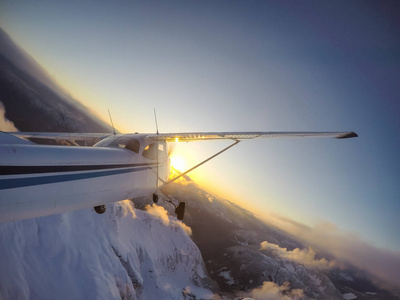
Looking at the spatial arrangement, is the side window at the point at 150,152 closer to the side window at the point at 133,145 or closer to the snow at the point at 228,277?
the side window at the point at 133,145

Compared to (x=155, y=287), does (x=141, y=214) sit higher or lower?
higher

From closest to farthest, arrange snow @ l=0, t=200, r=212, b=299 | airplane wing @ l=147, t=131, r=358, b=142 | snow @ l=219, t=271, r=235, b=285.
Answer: airplane wing @ l=147, t=131, r=358, b=142, snow @ l=0, t=200, r=212, b=299, snow @ l=219, t=271, r=235, b=285

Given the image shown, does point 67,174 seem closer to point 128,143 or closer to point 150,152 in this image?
point 128,143

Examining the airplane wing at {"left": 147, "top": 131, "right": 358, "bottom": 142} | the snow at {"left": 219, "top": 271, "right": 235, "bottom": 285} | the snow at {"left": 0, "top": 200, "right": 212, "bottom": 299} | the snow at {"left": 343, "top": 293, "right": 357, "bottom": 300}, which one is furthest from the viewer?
the snow at {"left": 343, "top": 293, "right": 357, "bottom": 300}

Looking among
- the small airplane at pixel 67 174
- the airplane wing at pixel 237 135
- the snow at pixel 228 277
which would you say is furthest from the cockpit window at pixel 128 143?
the snow at pixel 228 277

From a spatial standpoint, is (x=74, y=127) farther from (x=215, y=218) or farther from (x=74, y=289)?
(x=215, y=218)

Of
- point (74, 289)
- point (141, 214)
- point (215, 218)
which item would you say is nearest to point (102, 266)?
point (74, 289)

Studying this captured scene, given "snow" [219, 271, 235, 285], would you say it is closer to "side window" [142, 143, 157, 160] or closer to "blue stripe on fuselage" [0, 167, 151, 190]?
"side window" [142, 143, 157, 160]

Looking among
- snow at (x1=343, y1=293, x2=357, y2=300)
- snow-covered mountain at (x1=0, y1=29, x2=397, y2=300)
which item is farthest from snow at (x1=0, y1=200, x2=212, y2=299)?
snow at (x1=343, y1=293, x2=357, y2=300)
